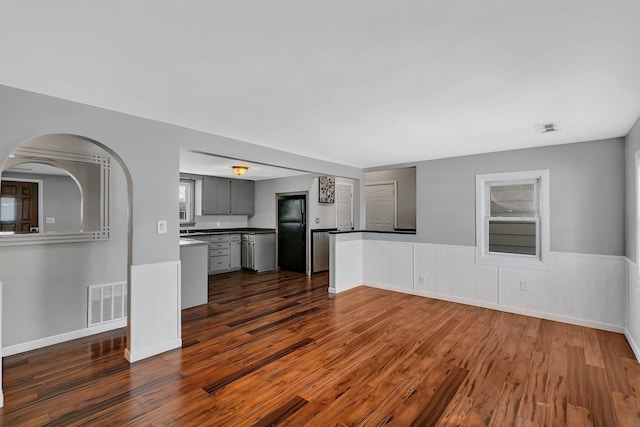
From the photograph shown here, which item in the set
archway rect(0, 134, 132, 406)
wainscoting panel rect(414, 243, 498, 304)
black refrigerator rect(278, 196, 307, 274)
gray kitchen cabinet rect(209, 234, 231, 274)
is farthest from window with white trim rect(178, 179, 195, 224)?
wainscoting panel rect(414, 243, 498, 304)

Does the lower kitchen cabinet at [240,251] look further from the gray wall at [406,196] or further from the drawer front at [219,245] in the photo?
the gray wall at [406,196]

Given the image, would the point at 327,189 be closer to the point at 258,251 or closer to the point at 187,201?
the point at 258,251

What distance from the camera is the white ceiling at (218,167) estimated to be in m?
5.02

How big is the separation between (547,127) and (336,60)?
258 centimetres

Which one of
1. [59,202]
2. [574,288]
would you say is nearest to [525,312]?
[574,288]

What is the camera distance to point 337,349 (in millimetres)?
3055

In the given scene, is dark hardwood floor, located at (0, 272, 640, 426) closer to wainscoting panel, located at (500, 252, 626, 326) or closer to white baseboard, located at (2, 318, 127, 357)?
white baseboard, located at (2, 318, 127, 357)

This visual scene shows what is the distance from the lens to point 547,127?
3.14 metres

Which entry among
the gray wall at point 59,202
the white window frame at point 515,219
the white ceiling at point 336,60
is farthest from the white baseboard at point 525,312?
the gray wall at point 59,202

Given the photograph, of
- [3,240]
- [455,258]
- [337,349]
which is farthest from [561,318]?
[3,240]

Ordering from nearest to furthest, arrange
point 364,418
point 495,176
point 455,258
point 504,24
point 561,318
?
point 504,24 < point 364,418 < point 561,318 < point 495,176 < point 455,258

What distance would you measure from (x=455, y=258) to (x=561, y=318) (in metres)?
1.43

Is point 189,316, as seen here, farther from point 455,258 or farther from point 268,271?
point 455,258

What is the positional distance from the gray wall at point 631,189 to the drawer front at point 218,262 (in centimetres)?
665
